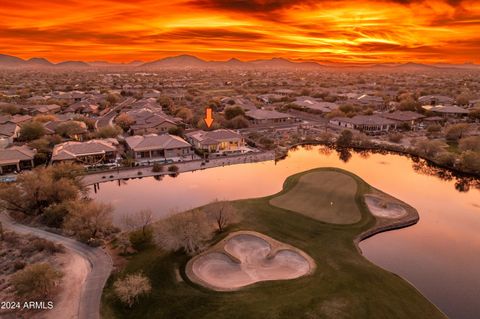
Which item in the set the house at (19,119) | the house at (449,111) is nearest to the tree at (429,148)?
the house at (449,111)

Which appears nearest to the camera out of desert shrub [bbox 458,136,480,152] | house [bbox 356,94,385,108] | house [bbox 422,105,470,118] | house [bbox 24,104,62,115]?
desert shrub [bbox 458,136,480,152]

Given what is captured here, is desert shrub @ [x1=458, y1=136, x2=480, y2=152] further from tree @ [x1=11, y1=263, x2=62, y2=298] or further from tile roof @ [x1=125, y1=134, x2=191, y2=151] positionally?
tree @ [x1=11, y1=263, x2=62, y2=298]

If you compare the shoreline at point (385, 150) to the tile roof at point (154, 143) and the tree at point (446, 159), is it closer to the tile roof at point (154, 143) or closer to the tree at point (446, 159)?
the tree at point (446, 159)

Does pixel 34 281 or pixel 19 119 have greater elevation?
pixel 34 281

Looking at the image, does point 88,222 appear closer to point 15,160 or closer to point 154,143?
point 15,160

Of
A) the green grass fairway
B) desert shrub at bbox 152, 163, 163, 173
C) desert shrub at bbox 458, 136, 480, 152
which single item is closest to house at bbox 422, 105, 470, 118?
desert shrub at bbox 458, 136, 480, 152

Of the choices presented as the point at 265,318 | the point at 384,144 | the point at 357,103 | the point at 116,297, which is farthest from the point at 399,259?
the point at 357,103

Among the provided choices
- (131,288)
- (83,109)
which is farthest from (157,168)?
(83,109)
